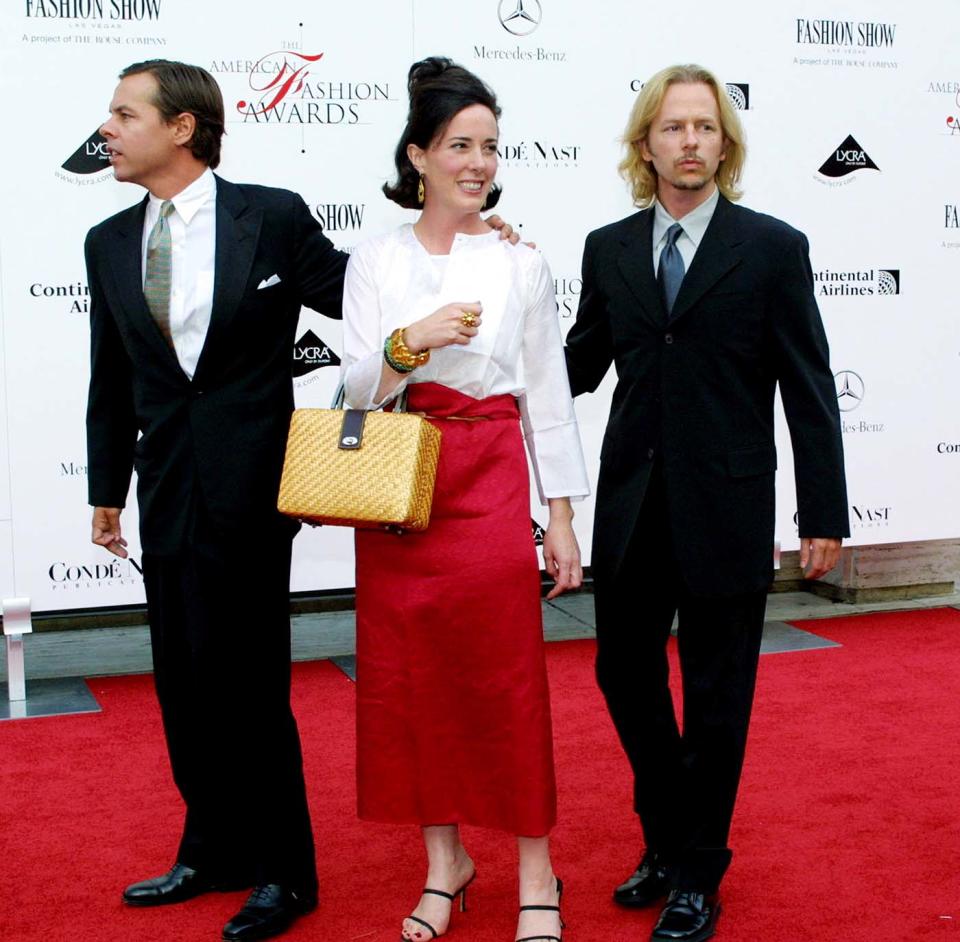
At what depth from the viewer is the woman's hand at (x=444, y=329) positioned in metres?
2.66

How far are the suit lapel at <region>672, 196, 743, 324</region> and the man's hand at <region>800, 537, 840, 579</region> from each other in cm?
54

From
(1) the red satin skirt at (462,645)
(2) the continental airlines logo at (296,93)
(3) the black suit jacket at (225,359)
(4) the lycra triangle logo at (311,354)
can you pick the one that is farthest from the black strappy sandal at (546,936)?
(2) the continental airlines logo at (296,93)

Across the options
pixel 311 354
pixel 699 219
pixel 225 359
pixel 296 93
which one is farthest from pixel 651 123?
pixel 311 354

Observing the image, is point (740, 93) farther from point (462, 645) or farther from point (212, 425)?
point (462, 645)

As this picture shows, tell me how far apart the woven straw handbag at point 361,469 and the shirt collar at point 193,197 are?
1.85 feet

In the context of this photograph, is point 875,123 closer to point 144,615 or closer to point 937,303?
point 937,303

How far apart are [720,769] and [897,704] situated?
6.36 ft

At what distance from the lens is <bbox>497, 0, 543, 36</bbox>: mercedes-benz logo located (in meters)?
5.31

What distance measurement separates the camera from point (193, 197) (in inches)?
121

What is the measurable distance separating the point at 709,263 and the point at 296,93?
2620 mm

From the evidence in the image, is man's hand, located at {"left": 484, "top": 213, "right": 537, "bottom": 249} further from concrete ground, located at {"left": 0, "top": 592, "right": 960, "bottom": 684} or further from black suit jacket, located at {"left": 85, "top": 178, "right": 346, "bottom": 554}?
concrete ground, located at {"left": 0, "top": 592, "right": 960, "bottom": 684}

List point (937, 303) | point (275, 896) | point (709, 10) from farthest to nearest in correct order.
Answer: point (937, 303)
point (709, 10)
point (275, 896)

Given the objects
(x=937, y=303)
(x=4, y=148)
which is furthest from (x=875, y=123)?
(x=4, y=148)

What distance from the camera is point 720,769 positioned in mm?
3016
